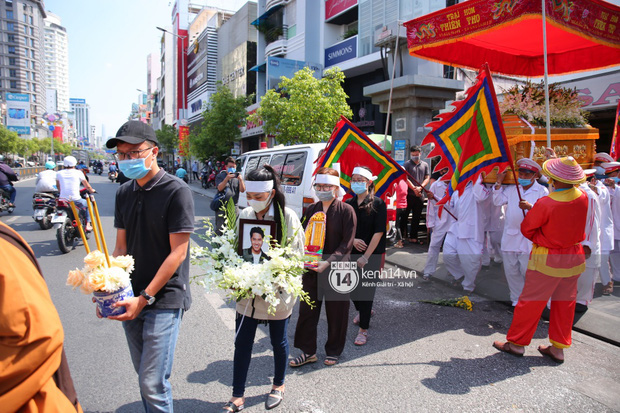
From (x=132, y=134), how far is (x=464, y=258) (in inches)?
195

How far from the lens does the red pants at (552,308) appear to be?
147 inches

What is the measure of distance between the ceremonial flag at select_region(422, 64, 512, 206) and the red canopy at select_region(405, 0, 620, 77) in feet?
5.44

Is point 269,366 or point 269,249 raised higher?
A: point 269,249

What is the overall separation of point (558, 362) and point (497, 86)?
425 inches

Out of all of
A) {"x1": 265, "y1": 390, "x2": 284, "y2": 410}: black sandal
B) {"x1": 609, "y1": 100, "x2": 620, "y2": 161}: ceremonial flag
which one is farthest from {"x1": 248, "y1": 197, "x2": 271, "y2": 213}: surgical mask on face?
{"x1": 609, "y1": 100, "x2": 620, "y2": 161}: ceremonial flag

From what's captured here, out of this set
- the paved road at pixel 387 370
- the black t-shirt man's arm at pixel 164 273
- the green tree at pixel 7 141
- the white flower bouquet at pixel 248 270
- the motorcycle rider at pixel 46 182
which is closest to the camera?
the black t-shirt man's arm at pixel 164 273

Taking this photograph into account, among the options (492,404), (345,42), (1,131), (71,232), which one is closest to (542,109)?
(492,404)

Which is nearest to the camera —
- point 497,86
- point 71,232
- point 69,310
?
point 69,310

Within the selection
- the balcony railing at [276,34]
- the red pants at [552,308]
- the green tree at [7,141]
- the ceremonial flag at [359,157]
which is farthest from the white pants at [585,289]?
the green tree at [7,141]

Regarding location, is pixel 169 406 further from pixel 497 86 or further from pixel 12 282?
pixel 497 86

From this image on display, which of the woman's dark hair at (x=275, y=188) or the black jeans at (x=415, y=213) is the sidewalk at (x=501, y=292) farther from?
the woman's dark hair at (x=275, y=188)

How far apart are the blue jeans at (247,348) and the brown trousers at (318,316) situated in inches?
25.6

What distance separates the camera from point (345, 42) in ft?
65.0

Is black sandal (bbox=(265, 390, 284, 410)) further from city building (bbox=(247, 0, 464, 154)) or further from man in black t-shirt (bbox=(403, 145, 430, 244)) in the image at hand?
city building (bbox=(247, 0, 464, 154))
